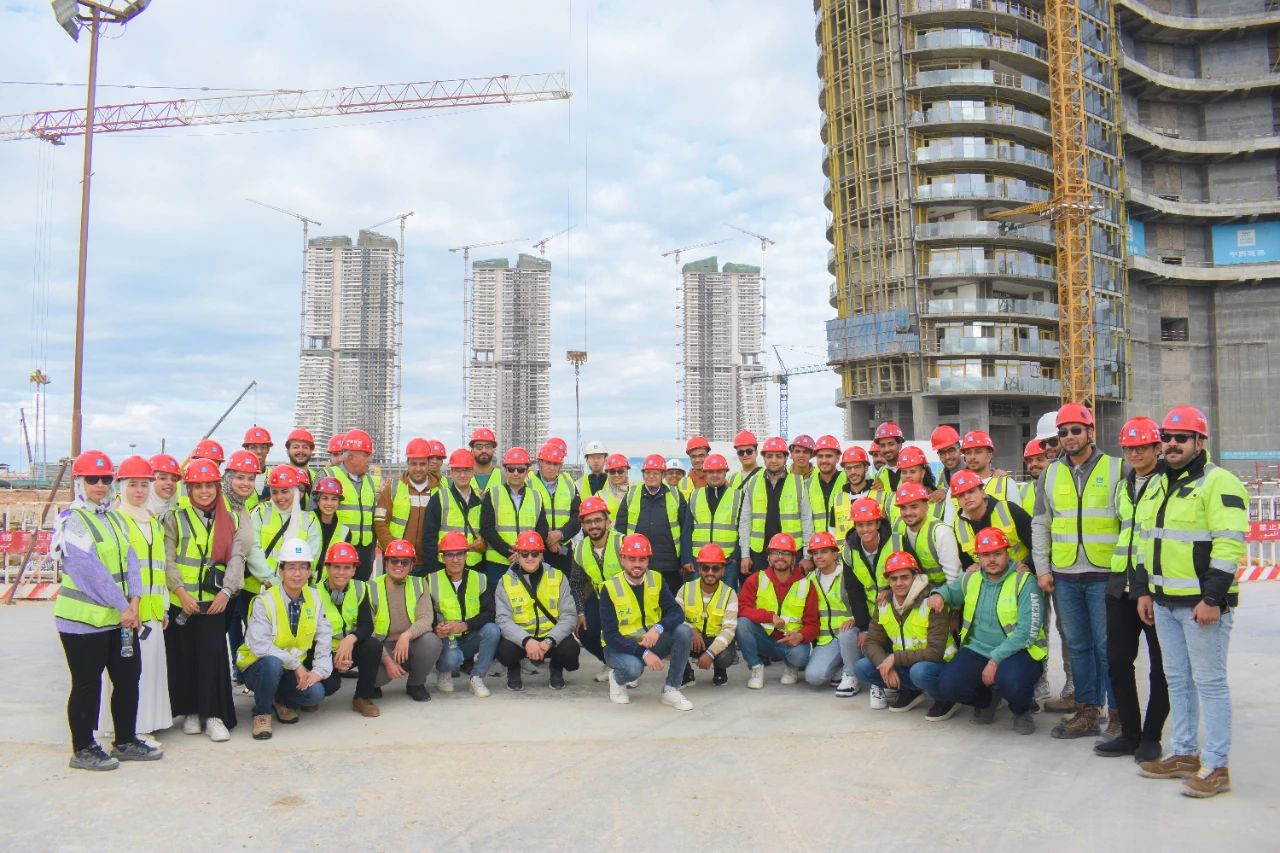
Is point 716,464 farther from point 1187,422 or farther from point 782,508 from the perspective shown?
point 1187,422

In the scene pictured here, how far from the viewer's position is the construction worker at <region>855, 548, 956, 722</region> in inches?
259

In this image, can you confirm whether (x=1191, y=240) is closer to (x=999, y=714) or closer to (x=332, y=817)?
(x=999, y=714)

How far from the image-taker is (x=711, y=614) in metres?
7.70

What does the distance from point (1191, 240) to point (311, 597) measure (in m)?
63.5

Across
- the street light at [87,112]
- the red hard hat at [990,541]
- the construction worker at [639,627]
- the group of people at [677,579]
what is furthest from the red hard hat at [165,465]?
the street light at [87,112]

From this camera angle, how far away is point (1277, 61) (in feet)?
178

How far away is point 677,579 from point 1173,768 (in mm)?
4554

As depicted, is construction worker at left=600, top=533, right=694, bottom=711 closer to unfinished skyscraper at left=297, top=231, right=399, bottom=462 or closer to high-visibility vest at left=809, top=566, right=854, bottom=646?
high-visibility vest at left=809, top=566, right=854, bottom=646

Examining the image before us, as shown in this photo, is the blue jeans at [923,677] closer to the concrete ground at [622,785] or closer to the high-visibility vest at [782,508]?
the concrete ground at [622,785]

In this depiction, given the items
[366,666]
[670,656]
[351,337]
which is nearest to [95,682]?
[366,666]

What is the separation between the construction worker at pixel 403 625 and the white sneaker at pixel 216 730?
48.8 inches

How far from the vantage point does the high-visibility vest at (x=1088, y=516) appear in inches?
235

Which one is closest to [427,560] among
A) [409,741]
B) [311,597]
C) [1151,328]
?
[311,597]

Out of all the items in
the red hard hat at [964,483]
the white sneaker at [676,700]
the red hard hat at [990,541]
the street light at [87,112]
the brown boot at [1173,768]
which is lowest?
the white sneaker at [676,700]
